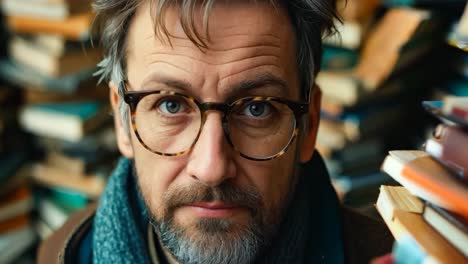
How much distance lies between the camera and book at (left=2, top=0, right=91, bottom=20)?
6.04ft

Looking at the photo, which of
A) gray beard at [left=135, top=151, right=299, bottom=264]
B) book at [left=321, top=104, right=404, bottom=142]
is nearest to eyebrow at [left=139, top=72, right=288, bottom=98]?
gray beard at [left=135, top=151, right=299, bottom=264]

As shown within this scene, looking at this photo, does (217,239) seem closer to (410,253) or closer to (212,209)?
(212,209)

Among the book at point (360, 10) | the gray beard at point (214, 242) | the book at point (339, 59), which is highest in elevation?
the book at point (360, 10)

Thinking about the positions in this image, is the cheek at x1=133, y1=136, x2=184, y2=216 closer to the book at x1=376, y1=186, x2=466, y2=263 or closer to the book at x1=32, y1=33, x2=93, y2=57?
the book at x1=376, y1=186, x2=466, y2=263

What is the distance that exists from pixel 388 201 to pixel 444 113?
0.43ft

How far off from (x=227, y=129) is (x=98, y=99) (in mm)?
1244

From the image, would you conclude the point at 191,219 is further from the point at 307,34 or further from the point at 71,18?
the point at 71,18

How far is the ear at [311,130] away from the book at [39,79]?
3.59ft

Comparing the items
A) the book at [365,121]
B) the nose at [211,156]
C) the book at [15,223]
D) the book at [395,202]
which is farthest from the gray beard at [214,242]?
the book at [15,223]

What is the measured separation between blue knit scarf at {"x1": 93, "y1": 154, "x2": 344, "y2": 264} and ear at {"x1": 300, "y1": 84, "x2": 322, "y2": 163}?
0.16 ft

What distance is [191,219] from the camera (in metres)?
0.97

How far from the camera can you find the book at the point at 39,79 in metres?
1.94

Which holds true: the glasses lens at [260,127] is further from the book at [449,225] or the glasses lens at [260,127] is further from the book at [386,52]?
the book at [386,52]

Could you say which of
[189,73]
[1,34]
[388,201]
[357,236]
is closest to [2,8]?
[1,34]
